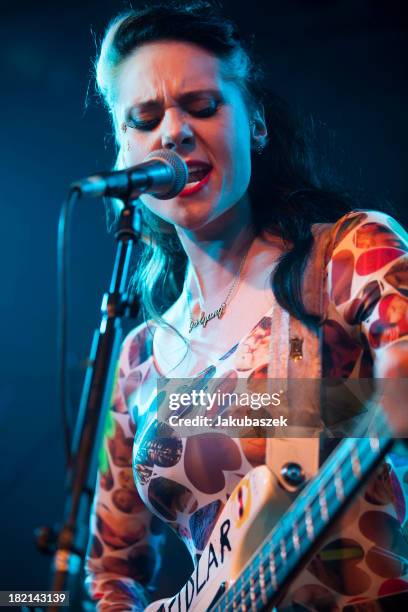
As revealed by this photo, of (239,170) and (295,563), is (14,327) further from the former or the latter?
(295,563)

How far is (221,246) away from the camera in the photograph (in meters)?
1.53

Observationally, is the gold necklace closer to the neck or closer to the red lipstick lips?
the neck

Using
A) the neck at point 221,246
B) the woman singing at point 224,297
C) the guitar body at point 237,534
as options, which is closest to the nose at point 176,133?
the woman singing at point 224,297

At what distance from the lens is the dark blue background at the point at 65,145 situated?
1.94 meters

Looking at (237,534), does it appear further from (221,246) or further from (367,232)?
(221,246)

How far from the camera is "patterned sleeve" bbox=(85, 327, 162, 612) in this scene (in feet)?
5.13

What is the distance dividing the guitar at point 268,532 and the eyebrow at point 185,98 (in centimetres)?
80

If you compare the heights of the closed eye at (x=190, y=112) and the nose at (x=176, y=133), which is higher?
the closed eye at (x=190, y=112)

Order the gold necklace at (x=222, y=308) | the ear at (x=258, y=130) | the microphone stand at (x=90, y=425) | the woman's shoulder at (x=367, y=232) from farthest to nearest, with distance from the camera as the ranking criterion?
the ear at (x=258, y=130)
the gold necklace at (x=222, y=308)
the woman's shoulder at (x=367, y=232)
the microphone stand at (x=90, y=425)

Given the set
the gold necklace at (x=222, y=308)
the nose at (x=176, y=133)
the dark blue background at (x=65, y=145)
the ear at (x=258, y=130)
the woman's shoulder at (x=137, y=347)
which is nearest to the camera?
the nose at (x=176, y=133)

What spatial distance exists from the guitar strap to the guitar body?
5 centimetres

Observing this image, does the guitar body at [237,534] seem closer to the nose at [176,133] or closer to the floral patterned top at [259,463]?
the floral patterned top at [259,463]

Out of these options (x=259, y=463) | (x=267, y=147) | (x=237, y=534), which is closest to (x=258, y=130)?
(x=267, y=147)

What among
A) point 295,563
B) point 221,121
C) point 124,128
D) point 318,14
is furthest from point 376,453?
point 318,14
